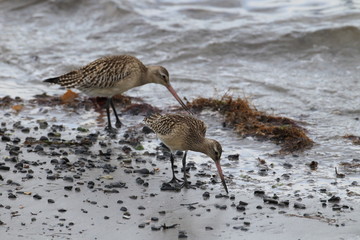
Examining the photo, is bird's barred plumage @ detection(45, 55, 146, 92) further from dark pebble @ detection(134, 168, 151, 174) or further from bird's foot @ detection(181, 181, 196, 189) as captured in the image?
bird's foot @ detection(181, 181, 196, 189)

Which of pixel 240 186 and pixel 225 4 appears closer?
pixel 240 186

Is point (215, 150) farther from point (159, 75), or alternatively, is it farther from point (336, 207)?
point (159, 75)

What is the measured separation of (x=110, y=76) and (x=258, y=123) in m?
2.05

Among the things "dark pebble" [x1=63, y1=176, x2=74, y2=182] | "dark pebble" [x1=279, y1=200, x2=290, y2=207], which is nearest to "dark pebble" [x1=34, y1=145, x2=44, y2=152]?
"dark pebble" [x1=63, y1=176, x2=74, y2=182]

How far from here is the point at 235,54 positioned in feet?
44.1

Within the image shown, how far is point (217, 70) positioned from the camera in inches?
492

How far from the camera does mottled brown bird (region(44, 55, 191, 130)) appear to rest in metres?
8.96

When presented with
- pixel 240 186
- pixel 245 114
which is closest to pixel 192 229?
pixel 240 186

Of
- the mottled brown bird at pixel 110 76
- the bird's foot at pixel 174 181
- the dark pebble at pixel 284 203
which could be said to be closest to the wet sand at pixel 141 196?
the dark pebble at pixel 284 203

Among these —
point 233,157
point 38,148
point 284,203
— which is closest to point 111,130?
point 38,148

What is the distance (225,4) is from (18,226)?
11.6 m

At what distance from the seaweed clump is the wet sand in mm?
307

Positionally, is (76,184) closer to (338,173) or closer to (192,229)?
(192,229)

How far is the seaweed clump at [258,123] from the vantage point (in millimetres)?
8195
